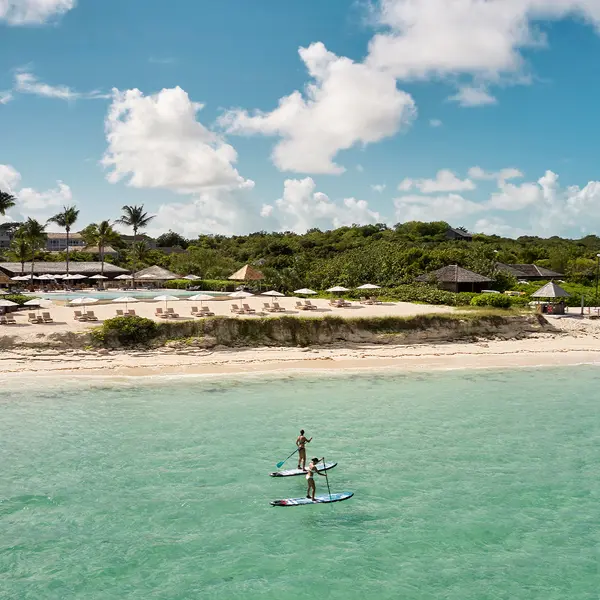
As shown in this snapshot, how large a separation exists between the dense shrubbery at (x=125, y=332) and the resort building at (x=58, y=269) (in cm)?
4461

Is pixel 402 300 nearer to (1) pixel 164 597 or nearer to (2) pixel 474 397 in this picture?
(2) pixel 474 397

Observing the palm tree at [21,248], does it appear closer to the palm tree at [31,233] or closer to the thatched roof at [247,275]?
the palm tree at [31,233]

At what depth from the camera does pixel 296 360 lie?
28.9 metres

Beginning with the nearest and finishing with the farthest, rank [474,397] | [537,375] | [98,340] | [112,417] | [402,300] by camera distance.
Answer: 1. [112,417]
2. [474,397]
3. [537,375]
4. [98,340]
5. [402,300]

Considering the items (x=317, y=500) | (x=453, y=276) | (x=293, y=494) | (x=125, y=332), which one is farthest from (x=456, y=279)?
(x=317, y=500)

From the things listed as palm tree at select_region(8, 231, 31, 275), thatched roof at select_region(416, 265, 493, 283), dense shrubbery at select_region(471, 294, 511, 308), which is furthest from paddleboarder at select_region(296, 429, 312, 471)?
palm tree at select_region(8, 231, 31, 275)

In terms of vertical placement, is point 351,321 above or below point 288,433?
above

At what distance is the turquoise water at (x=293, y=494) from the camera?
10.5 m

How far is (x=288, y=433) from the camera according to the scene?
1798 cm

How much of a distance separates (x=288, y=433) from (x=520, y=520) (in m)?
7.60

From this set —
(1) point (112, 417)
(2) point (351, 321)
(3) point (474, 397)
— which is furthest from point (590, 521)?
(2) point (351, 321)

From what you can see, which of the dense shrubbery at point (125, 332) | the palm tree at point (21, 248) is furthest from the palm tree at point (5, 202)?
the dense shrubbery at point (125, 332)

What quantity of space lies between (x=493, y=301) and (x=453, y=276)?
943 cm

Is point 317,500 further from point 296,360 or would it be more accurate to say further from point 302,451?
point 296,360
